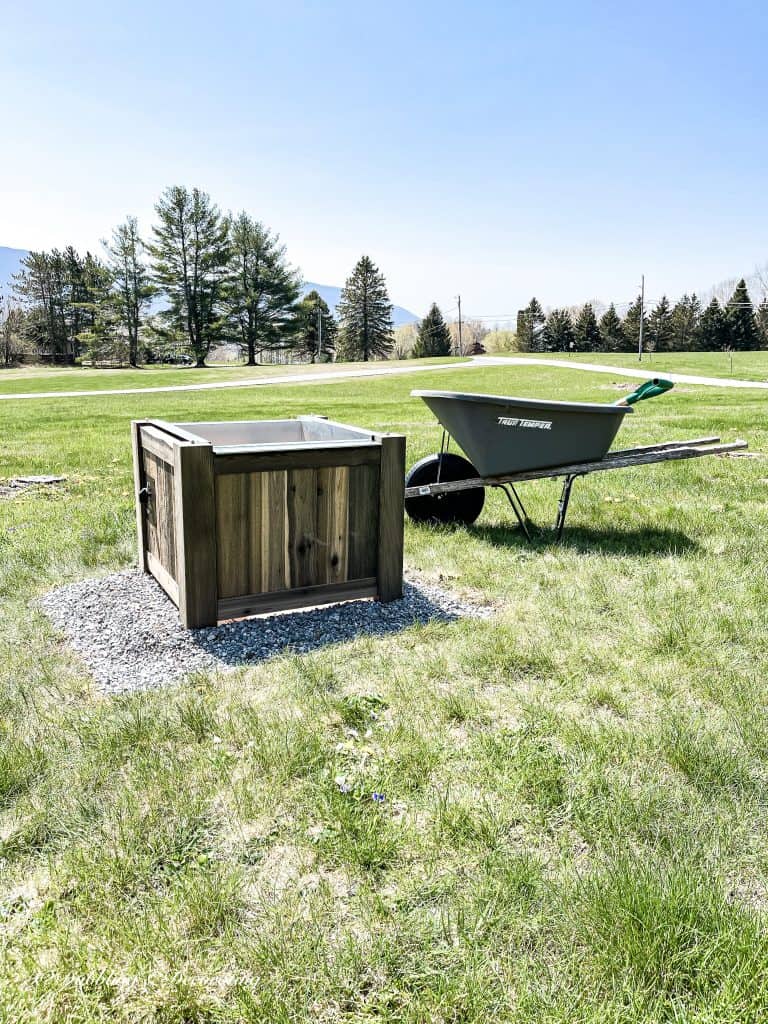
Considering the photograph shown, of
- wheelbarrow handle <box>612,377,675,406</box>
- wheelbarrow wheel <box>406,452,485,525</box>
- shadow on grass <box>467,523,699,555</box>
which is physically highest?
wheelbarrow handle <box>612,377,675,406</box>

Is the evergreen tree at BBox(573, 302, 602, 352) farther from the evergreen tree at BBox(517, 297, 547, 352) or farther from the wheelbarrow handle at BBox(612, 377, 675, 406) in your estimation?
the wheelbarrow handle at BBox(612, 377, 675, 406)

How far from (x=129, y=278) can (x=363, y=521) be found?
4649 centimetres

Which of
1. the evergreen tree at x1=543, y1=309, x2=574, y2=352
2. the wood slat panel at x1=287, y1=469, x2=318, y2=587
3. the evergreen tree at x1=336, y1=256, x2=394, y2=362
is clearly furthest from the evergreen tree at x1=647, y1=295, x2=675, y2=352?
the wood slat panel at x1=287, y1=469, x2=318, y2=587

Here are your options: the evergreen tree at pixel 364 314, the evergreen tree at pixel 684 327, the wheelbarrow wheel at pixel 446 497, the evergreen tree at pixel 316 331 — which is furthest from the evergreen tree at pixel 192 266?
the wheelbarrow wheel at pixel 446 497

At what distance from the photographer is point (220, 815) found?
6.89ft

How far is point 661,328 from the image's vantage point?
53906 millimetres

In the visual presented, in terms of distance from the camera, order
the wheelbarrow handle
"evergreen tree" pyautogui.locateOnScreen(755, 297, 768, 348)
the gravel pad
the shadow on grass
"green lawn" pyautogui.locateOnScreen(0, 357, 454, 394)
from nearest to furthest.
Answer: the gravel pad, the wheelbarrow handle, the shadow on grass, "green lawn" pyautogui.locateOnScreen(0, 357, 454, 394), "evergreen tree" pyautogui.locateOnScreen(755, 297, 768, 348)

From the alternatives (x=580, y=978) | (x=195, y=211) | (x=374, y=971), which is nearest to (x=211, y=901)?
(x=374, y=971)

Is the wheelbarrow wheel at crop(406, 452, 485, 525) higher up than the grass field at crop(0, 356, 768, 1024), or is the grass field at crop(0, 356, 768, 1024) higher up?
the wheelbarrow wheel at crop(406, 452, 485, 525)

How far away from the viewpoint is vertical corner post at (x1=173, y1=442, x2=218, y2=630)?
10.6ft

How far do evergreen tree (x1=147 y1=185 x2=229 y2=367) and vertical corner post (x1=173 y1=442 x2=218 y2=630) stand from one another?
44.6 meters

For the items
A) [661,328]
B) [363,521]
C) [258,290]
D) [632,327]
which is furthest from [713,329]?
[363,521]

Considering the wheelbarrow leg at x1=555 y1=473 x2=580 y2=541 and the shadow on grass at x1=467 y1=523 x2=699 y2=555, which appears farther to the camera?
the wheelbarrow leg at x1=555 y1=473 x2=580 y2=541

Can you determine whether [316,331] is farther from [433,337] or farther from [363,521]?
[363,521]
